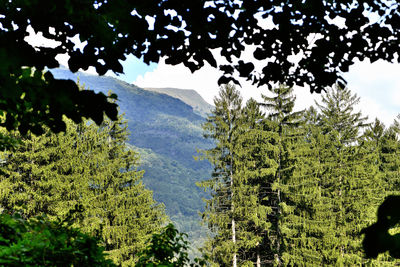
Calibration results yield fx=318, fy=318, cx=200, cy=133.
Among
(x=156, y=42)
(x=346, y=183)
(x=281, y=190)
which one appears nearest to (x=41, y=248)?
(x=156, y=42)

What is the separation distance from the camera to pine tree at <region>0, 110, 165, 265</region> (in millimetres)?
16516

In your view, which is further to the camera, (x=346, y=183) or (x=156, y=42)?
(x=346, y=183)

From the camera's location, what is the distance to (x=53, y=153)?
17688 mm

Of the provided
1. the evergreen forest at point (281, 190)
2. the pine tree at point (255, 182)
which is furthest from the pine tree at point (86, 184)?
the pine tree at point (255, 182)

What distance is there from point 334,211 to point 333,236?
2.26 metres

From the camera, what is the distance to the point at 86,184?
17.8 m

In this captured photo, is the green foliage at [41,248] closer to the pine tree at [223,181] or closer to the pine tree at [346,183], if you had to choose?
the pine tree at [223,181]

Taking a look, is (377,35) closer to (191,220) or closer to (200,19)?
(200,19)

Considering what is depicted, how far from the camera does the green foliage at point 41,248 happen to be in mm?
2418

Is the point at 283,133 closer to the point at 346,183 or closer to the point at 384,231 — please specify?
the point at 346,183

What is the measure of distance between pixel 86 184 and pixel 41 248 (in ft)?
52.8

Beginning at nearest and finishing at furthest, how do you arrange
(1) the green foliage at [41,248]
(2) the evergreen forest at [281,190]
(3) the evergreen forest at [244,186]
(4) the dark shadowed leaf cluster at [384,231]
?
(4) the dark shadowed leaf cluster at [384,231] < (1) the green foliage at [41,248] < (3) the evergreen forest at [244,186] < (2) the evergreen forest at [281,190]

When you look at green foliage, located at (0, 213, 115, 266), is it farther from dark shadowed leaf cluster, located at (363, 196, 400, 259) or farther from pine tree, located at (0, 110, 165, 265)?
pine tree, located at (0, 110, 165, 265)

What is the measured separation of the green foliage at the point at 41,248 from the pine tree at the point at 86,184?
1252cm
